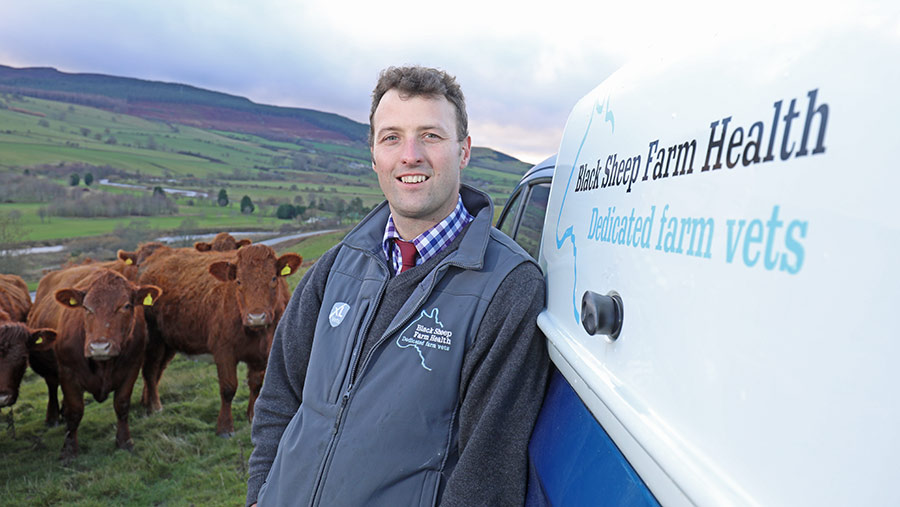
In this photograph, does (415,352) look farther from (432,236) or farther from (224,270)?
(224,270)

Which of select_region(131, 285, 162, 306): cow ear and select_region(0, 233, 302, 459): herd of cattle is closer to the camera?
select_region(0, 233, 302, 459): herd of cattle

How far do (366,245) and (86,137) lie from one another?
8318 cm

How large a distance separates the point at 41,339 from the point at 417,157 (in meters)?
5.07

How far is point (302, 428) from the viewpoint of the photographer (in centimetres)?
192

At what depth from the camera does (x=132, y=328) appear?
5559 mm

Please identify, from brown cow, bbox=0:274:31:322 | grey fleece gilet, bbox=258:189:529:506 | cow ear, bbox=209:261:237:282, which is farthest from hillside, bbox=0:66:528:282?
brown cow, bbox=0:274:31:322

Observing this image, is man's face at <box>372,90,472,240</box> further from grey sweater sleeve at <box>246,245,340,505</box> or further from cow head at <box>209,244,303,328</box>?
cow head at <box>209,244,303,328</box>

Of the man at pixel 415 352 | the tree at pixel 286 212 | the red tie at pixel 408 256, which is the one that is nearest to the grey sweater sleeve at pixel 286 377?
the man at pixel 415 352

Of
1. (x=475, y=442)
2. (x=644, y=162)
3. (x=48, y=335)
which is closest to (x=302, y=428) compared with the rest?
(x=475, y=442)

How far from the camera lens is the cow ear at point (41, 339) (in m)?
5.29

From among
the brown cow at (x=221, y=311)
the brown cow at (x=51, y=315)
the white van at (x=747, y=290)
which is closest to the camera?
the white van at (x=747, y=290)

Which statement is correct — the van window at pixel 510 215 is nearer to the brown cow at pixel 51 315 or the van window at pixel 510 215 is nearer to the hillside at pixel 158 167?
the hillside at pixel 158 167

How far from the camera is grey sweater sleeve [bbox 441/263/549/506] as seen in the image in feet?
5.39

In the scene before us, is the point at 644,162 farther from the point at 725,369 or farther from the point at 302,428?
the point at 302,428
